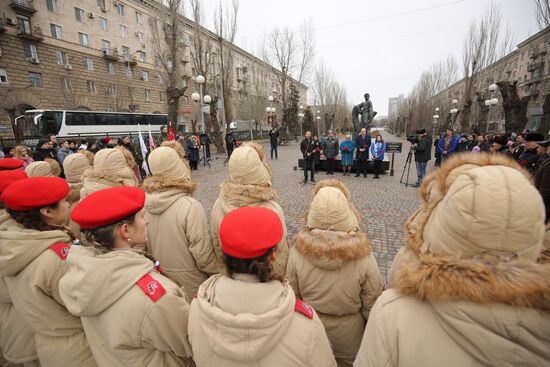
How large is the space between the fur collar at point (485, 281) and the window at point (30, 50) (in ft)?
119

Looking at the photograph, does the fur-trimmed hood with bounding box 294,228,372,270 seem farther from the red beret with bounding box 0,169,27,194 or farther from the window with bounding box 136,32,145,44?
the window with bounding box 136,32,145,44

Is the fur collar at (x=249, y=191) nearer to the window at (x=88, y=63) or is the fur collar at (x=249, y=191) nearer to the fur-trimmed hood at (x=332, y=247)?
the fur-trimmed hood at (x=332, y=247)

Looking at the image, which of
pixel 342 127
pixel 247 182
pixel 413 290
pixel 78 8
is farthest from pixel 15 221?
pixel 342 127

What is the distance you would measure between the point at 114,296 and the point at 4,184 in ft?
7.40

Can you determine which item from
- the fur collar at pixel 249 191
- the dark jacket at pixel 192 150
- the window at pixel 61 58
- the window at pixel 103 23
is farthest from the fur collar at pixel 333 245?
the window at pixel 103 23

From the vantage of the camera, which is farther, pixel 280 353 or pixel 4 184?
pixel 4 184

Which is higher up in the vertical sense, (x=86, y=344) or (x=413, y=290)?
(x=413, y=290)

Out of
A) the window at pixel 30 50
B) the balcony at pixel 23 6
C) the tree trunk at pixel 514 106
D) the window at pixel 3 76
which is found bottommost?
the tree trunk at pixel 514 106

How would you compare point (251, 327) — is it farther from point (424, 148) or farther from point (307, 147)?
point (424, 148)

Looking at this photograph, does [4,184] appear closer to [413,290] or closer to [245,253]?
[245,253]

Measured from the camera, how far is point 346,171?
11.3 meters

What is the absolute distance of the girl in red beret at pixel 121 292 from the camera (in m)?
1.18

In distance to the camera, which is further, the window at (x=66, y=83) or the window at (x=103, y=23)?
the window at (x=103, y=23)

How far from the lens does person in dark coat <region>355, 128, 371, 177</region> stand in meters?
9.84
